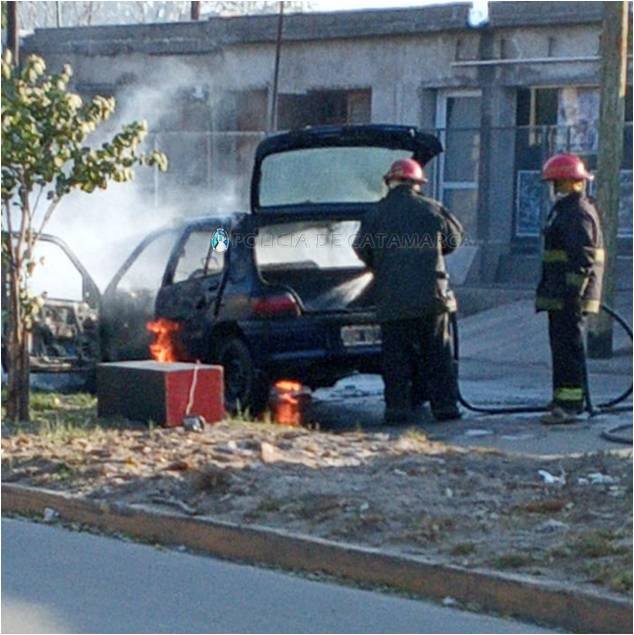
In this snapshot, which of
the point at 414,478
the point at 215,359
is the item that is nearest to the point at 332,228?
the point at 215,359

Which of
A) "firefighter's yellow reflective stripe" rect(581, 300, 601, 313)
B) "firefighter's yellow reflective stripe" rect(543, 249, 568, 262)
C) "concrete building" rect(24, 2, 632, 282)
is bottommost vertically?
"firefighter's yellow reflective stripe" rect(581, 300, 601, 313)

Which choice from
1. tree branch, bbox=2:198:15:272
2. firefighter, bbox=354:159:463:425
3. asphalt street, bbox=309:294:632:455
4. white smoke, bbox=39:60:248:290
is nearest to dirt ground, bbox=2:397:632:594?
asphalt street, bbox=309:294:632:455

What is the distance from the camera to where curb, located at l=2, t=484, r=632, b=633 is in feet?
22.1

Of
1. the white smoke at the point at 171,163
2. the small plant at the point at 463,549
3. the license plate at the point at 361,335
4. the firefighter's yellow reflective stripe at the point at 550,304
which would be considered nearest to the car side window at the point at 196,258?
the license plate at the point at 361,335

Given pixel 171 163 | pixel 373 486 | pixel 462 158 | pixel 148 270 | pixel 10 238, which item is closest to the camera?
pixel 373 486

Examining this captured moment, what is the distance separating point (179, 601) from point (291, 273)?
6.04 meters

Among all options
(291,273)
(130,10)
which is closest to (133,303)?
(291,273)

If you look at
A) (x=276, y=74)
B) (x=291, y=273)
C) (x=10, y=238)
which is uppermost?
(x=276, y=74)

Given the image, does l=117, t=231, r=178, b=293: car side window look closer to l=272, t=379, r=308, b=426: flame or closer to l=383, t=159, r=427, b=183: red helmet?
l=272, t=379, r=308, b=426: flame

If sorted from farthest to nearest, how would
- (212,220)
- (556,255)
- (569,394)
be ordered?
(212,220) < (569,394) < (556,255)

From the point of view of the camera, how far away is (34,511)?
374 inches

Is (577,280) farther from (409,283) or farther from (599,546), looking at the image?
(599,546)

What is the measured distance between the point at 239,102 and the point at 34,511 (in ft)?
69.3

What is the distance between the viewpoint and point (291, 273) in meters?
13.3
